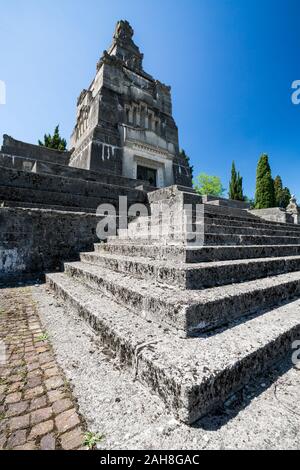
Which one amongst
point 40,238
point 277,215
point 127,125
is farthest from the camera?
point 127,125

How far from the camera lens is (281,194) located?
4638 centimetres

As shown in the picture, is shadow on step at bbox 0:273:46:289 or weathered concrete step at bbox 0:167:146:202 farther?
weathered concrete step at bbox 0:167:146:202

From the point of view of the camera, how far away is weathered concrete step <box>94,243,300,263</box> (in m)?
2.52

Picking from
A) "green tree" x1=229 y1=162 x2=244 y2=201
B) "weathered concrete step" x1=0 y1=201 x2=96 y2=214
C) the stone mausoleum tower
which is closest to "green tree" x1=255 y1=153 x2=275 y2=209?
"green tree" x1=229 y1=162 x2=244 y2=201

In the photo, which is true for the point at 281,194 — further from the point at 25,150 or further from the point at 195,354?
the point at 195,354

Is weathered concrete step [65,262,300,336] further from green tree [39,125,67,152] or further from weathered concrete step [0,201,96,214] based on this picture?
green tree [39,125,67,152]

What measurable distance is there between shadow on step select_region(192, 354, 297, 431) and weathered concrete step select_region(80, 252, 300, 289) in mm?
854

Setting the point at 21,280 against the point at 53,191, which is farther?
the point at 53,191

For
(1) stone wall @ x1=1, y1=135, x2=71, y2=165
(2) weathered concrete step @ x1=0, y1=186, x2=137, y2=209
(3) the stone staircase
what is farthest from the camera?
(1) stone wall @ x1=1, y1=135, x2=71, y2=165

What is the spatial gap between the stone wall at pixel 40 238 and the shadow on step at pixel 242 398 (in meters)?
4.78

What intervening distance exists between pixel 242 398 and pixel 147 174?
14.7 meters

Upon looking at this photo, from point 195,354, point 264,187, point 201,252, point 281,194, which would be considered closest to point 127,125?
point 201,252

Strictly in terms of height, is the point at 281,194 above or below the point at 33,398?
above
